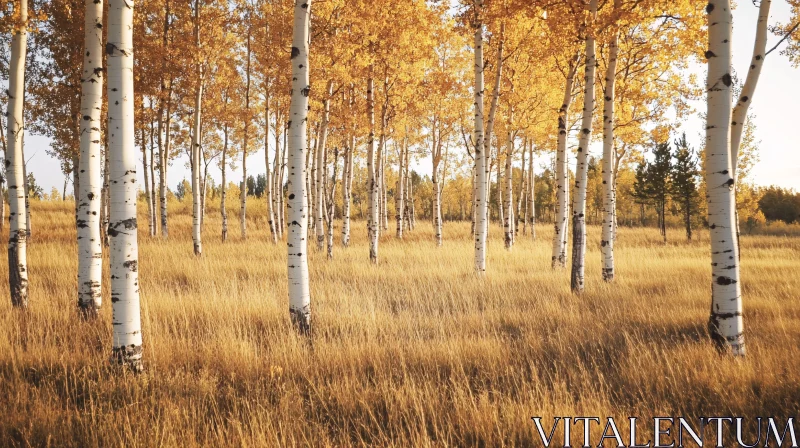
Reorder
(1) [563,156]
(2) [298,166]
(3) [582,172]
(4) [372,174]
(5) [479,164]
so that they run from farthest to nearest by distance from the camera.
Result: (4) [372,174] → (5) [479,164] → (1) [563,156] → (3) [582,172] → (2) [298,166]

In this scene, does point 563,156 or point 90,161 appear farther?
point 563,156

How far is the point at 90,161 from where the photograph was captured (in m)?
5.08

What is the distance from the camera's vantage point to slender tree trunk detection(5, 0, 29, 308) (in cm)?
584

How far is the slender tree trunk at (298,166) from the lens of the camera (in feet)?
15.8

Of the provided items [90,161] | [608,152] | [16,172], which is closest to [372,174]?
[608,152]

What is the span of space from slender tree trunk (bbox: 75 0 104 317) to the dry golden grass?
0.46 meters

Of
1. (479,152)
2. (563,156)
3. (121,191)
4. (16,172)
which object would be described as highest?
(479,152)

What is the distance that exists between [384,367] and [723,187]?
3953 mm

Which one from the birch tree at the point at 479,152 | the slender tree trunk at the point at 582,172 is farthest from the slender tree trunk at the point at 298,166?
the slender tree trunk at the point at 582,172

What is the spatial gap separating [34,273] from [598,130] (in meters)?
17.4

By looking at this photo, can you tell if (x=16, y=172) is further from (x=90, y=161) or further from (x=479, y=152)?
(x=479, y=152)

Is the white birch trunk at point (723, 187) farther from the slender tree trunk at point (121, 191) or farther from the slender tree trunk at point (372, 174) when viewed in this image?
the slender tree trunk at point (372, 174)

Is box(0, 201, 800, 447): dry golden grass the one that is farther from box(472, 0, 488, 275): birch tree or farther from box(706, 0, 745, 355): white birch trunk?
box(472, 0, 488, 275): birch tree

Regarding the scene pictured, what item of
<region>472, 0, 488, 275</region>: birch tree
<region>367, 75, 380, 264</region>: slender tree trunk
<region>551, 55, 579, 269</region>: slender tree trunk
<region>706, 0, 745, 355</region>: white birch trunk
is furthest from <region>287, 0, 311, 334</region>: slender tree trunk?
<region>551, 55, 579, 269</region>: slender tree trunk
